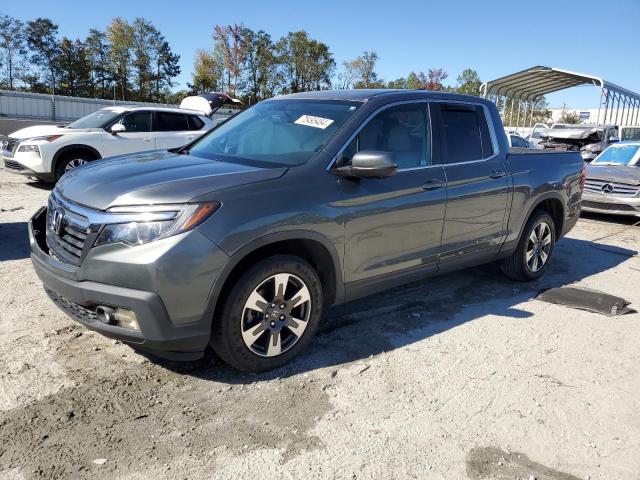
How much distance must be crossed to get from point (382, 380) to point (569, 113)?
55.3 metres

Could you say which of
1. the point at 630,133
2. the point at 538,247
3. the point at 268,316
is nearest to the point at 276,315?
the point at 268,316

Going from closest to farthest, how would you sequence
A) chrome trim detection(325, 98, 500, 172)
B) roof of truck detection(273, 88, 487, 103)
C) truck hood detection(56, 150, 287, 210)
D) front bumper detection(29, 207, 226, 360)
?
front bumper detection(29, 207, 226, 360), truck hood detection(56, 150, 287, 210), chrome trim detection(325, 98, 500, 172), roof of truck detection(273, 88, 487, 103)

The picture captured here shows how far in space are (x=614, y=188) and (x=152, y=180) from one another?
30.0 ft

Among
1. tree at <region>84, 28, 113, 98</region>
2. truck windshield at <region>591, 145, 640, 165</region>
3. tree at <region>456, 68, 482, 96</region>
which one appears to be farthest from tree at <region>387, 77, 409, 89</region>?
truck windshield at <region>591, 145, 640, 165</region>

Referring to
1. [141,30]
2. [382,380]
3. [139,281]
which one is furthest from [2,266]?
[141,30]

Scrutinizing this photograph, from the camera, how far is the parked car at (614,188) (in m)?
9.42

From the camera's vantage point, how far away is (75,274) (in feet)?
9.85

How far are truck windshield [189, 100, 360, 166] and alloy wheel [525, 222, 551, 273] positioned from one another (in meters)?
2.73

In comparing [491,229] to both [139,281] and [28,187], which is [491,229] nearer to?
[139,281]

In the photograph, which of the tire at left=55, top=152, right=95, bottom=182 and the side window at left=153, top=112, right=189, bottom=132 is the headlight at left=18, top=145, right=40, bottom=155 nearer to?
the tire at left=55, top=152, right=95, bottom=182

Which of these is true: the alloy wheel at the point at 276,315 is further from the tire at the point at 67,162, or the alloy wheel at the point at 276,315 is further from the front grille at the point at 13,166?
the front grille at the point at 13,166

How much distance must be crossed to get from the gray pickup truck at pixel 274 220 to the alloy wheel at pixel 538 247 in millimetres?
759

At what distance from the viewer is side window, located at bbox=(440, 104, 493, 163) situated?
4.50m

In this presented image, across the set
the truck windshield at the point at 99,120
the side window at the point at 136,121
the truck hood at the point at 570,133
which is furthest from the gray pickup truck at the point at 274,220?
the truck hood at the point at 570,133
